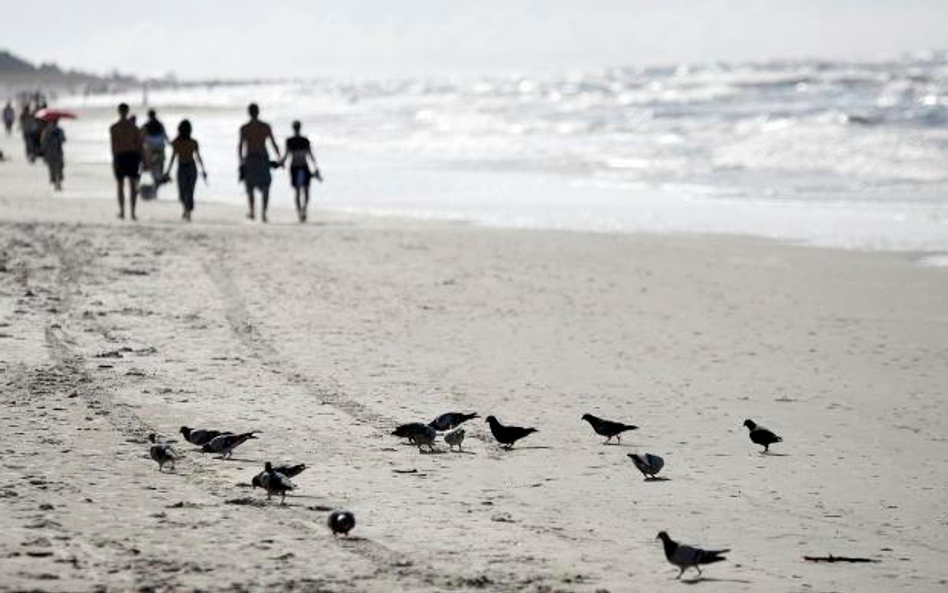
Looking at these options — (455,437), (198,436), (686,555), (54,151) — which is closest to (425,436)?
(455,437)

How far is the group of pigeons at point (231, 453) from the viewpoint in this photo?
22.6 feet

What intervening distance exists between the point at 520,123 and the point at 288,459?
56.9 m

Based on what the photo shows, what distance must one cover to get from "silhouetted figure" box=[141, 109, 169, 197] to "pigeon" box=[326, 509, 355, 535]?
18.4 meters

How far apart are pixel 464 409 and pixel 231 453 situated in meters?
2.06

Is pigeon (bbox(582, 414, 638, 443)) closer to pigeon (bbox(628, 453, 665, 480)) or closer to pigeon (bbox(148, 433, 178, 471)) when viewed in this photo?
pigeon (bbox(628, 453, 665, 480))

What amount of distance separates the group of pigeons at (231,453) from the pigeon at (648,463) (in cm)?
171

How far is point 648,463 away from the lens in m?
8.17

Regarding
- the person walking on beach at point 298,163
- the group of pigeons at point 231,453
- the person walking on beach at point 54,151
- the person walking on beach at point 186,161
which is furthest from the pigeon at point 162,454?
the person walking on beach at point 54,151

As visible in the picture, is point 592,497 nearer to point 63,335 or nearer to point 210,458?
point 210,458

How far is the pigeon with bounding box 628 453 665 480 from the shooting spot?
322 inches

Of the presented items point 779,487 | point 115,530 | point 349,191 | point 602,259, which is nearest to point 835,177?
point 349,191

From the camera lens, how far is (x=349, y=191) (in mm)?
31359

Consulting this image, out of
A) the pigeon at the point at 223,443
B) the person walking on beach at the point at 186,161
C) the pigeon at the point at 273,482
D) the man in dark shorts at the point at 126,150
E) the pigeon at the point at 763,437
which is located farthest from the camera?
the person walking on beach at the point at 186,161

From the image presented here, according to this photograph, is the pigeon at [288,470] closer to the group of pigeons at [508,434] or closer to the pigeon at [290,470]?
the pigeon at [290,470]
